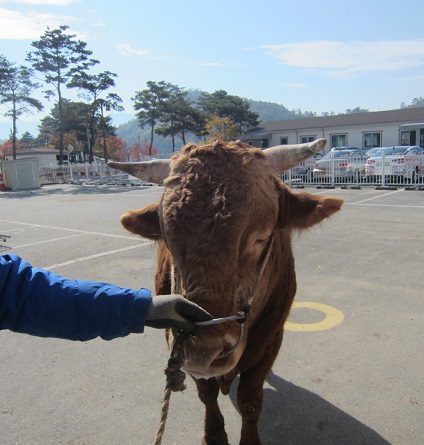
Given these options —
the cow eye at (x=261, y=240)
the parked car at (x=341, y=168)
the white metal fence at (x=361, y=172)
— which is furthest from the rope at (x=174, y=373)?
the parked car at (x=341, y=168)

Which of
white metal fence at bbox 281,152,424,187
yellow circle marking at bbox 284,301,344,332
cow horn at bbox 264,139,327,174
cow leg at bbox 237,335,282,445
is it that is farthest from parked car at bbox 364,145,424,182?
cow leg at bbox 237,335,282,445

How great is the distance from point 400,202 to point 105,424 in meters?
13.2

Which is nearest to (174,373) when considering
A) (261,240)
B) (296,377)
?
(261,240)

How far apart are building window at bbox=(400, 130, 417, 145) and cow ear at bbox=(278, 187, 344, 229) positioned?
4331cm

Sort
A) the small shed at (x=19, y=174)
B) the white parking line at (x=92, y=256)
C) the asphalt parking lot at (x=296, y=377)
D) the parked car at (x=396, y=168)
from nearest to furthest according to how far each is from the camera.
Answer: the asphalt parking lot at (x=296, y=377), the white parking line at (x=92, y=256), the parked car at (x=396, y=168), the small shed at (x=19, y=174)

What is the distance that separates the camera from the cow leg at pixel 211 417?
3059mm

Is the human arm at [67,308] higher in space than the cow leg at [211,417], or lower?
higher

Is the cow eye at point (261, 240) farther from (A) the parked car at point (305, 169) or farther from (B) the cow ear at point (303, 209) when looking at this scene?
(A) the parked car at point (305, 169)

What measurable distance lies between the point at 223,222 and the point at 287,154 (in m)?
0.94

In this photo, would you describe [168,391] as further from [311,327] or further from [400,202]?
[400,202]

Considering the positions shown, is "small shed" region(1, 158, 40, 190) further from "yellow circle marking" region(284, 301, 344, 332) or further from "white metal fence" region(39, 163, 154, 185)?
"yellow circle marking" region(284, 301, 344, 332)

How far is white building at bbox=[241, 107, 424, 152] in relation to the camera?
4223 cm

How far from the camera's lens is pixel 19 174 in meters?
30.1

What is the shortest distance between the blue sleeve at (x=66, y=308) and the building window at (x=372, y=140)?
46.9 metres
